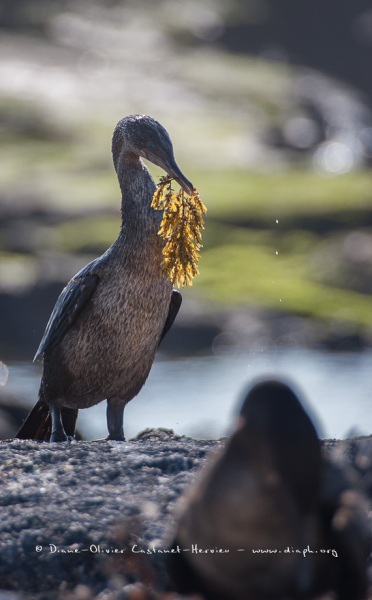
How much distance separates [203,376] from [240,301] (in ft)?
10.3

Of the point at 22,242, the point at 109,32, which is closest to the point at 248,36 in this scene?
the point at 109,32

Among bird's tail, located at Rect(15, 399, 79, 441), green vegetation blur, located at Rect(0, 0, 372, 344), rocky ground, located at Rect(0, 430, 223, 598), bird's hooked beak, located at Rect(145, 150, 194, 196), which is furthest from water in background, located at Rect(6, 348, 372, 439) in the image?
rocky ground, located at Rect(0, 430, 223, 598)

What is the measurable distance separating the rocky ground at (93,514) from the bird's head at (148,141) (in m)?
2.23

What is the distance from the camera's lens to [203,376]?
24.1 meters

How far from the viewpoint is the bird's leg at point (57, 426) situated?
937 cm

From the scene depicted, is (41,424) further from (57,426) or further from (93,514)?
(93,514)

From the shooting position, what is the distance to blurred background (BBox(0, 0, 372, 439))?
24.1 m

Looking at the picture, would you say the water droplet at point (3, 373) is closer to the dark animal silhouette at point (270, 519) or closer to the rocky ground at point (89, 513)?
the rocky ground at point (89, 513)

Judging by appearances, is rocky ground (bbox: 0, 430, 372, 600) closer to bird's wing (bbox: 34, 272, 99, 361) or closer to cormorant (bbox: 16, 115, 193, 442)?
cormorant (bbox: 16, 115, 193, 442)

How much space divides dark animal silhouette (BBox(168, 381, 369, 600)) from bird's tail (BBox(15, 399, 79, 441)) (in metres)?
5.00

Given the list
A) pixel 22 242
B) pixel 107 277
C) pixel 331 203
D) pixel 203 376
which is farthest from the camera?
pixel 331 203

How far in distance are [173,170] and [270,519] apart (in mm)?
4370

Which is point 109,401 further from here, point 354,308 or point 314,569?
point 354,308

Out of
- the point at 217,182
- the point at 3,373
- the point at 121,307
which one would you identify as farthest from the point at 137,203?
the point at 217,182
